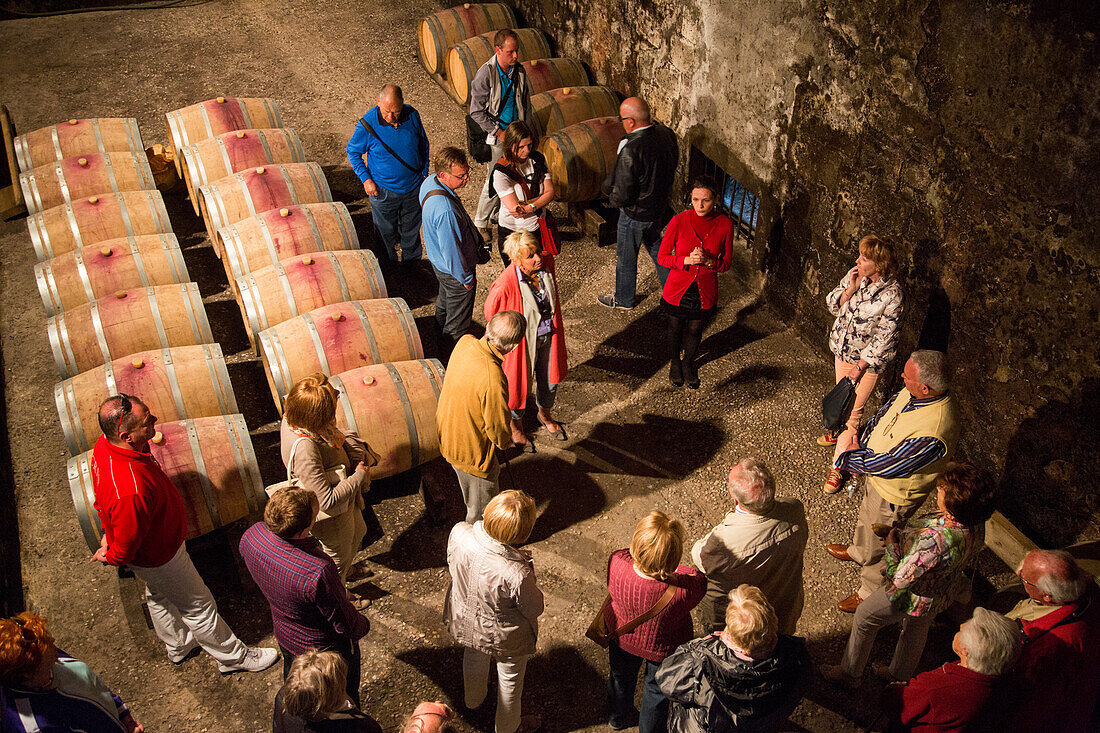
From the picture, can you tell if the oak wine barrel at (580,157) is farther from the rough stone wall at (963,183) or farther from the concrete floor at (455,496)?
the rough stone wall at (963,183)

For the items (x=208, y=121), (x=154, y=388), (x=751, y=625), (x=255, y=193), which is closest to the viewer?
(x=751, y=625)

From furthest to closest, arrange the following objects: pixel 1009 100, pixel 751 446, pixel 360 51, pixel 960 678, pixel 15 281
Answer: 1. pixel 360 51
2. pixel 15 281
3. pixel 751 446
4. pixel 1009 100
5. pixel 960 678

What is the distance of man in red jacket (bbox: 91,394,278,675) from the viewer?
384cm

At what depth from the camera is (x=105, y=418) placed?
12.7 ft

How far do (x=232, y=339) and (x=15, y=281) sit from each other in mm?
2279

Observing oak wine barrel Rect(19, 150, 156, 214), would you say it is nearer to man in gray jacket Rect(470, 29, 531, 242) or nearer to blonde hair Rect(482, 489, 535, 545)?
man in gray jacket Rect(470, 29, 531, 242)

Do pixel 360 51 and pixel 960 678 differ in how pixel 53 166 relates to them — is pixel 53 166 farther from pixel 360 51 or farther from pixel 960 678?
pixel 960 678

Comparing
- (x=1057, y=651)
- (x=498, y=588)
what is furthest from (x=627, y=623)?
(x=1057, y=651)

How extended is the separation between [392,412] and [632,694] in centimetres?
216

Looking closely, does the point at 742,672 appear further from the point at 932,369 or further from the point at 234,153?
the point at 234,153

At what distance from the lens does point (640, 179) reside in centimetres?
662

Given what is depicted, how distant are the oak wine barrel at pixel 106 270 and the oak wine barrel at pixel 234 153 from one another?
1.21 metres

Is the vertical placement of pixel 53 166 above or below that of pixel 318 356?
above

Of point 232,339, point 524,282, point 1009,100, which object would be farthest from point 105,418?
point 1009,100
